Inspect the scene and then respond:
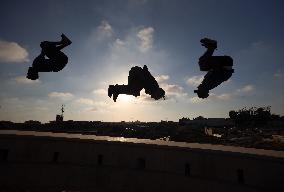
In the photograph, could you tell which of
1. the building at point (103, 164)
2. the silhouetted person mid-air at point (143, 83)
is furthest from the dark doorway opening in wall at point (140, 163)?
the silhouetted person mid-air at point (143, 83)

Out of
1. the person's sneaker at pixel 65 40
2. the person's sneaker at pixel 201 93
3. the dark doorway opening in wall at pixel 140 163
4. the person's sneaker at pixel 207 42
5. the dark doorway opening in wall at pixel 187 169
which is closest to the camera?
the person's sneaker at pixel 207 42

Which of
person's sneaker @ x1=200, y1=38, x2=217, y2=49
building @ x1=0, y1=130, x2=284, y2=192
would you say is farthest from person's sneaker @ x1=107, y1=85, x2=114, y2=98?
building @ x1=0, y1=130, x2=284, y2=192

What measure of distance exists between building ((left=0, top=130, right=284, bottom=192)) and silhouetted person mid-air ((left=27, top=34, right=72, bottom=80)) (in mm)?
18110

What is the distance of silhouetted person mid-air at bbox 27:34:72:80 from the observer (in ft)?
29.6

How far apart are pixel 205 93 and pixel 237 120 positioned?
108037mm

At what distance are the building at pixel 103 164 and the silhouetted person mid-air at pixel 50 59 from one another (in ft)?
59.4

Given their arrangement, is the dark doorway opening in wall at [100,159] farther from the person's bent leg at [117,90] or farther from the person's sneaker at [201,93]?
the person's sneaker at [201,93]

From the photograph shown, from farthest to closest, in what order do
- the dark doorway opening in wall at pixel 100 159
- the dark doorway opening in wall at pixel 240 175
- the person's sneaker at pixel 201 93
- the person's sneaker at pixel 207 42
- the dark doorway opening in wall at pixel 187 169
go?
the dark doorway opening in wall at pixel 100 159 < the dark doorway opening in wall at pixel 187 169 < the dark doorway opening in wall at pixel 240 175 < the person's sneaker at pixel 201 93 < the person's sneaker at pixel 207 42

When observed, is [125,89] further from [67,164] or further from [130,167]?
[67,164]

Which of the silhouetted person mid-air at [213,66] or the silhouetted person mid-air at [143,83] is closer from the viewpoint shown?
the silhouetted person mid-air at [213,66]

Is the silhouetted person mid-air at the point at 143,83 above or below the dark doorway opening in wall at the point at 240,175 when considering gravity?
above

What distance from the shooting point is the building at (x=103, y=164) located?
24.7 meters

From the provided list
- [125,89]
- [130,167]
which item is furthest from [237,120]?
[125,89]

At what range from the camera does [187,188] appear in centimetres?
2477
